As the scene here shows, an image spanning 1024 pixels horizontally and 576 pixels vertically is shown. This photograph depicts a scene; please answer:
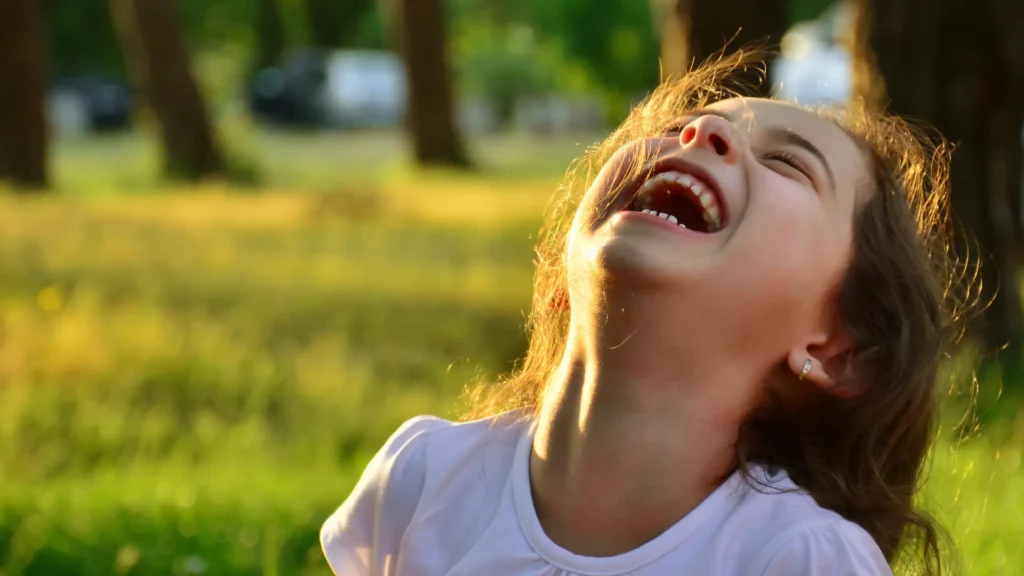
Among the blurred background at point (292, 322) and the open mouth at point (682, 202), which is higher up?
the open mouth at point (682, 202)

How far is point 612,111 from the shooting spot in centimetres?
4234

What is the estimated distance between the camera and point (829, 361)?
6.89 feet

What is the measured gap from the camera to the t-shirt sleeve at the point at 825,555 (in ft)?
5.90

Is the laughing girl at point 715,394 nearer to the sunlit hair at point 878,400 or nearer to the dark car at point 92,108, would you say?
the sunlit hair at point 878,400

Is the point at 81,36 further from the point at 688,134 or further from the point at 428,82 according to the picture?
the point at 688,134

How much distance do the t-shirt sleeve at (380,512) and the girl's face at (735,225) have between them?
489 mm

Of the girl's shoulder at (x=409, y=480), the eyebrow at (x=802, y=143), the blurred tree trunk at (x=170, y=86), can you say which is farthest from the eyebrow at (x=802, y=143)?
the blurred tree trunk at (x=170, y=86)

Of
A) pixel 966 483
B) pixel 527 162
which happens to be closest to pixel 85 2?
pixel 527 162

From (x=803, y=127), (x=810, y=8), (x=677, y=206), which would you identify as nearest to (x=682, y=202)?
(x=677, y=206)

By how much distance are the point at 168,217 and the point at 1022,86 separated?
6.44 metres

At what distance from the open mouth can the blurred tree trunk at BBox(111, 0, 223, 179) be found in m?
14.2

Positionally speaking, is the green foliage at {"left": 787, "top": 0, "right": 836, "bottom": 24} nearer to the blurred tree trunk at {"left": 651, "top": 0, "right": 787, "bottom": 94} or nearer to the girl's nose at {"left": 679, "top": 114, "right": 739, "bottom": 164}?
the blurred tree trunk at {"left": 651, "top": 0, "right": 787, "bottom": 94}

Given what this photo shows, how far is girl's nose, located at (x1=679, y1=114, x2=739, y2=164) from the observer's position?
1963 mm

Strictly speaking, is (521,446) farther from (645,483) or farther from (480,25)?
(480,25)
